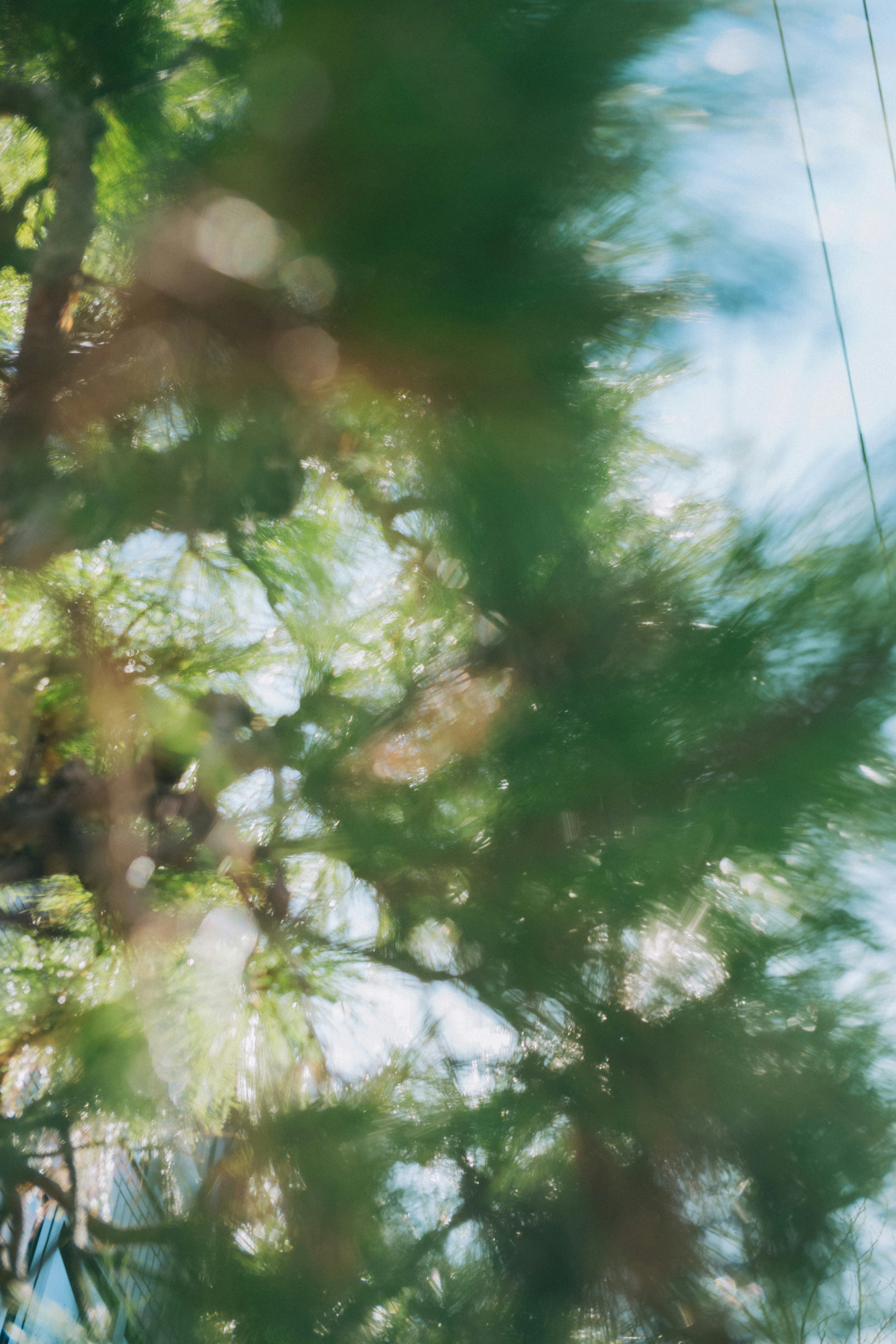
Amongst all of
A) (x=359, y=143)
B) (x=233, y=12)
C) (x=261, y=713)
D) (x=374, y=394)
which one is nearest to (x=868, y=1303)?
(x=261, y=713)

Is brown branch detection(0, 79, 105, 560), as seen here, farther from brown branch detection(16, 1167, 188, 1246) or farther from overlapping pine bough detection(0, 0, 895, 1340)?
brown branch detection(16, 1167, 188, 1246)

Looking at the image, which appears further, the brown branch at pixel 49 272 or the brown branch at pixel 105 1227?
the brown branch at pixel 49 272

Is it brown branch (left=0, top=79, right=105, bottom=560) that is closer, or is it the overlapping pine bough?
the overlapping pine bough

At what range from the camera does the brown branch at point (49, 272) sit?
0.54 m

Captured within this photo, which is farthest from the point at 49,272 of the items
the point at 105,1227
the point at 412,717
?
the point at 105,1227

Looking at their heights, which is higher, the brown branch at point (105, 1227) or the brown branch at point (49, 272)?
the brown branch at point (49, 272)

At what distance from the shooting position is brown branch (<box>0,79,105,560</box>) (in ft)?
1.76

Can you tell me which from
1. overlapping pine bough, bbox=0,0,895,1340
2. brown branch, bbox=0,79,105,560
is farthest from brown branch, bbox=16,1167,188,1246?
brown branch, bbox=0,79,105,560

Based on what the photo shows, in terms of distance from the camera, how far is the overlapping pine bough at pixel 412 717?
0.38 meters

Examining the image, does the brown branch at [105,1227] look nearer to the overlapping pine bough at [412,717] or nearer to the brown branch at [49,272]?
the overlapping pine bough at [412,717]

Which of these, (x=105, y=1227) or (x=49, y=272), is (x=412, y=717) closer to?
(x=105, y=1227)

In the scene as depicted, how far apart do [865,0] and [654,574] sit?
411 millimetres

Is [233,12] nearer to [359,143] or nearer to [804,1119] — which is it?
[359,143]

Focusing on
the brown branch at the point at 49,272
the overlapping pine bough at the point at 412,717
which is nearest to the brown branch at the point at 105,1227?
the overlapping pine bough at the point at 412,717
